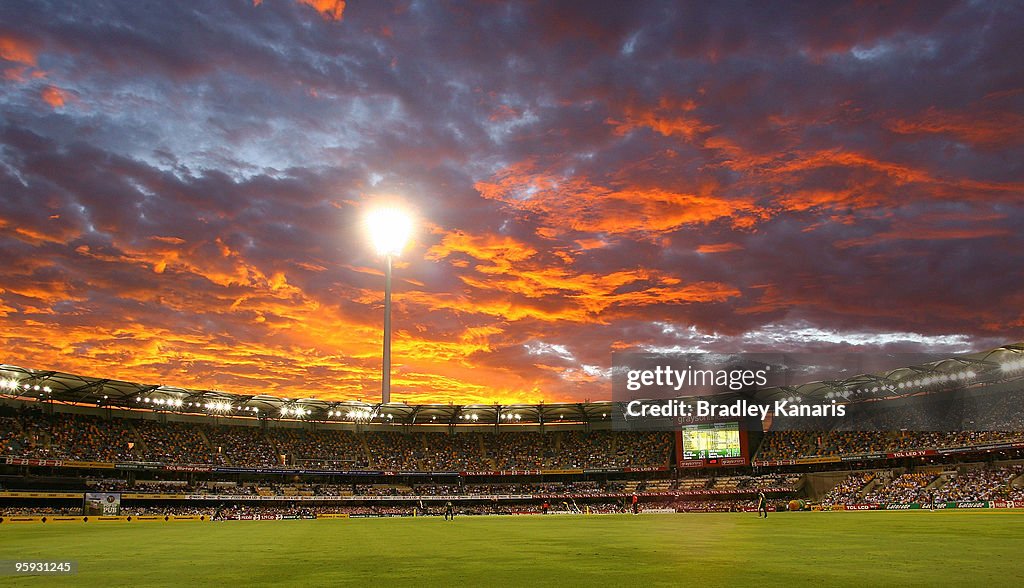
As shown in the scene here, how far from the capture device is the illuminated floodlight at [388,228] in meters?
80.4

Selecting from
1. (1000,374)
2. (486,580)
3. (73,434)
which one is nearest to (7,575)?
(486,580)

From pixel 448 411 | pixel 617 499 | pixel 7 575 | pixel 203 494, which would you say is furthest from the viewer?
pixel 448 411

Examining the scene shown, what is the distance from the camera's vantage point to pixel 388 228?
80.5 m

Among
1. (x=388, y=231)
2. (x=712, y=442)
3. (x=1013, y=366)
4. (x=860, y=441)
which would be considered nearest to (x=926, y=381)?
(x=1013, y=366)

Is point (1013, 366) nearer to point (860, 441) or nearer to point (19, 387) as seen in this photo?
point (860, 441)

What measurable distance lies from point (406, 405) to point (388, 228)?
28.3m

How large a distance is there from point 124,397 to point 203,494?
1661 cm

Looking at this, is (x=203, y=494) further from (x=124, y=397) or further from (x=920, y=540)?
(x=920, y=540)

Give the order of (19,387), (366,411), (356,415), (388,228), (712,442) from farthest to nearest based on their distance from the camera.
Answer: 1. (366,411)
2. (356,415)
3. (712,442)
4. (388,228)
5. (19,387)

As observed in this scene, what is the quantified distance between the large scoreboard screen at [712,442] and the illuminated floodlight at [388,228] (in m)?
44.0

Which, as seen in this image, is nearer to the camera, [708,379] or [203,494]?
[203,494]

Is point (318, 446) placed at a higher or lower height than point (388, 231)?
lower

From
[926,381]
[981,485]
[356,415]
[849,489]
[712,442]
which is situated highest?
[926,381]

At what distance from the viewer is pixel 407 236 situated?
81.3 m
